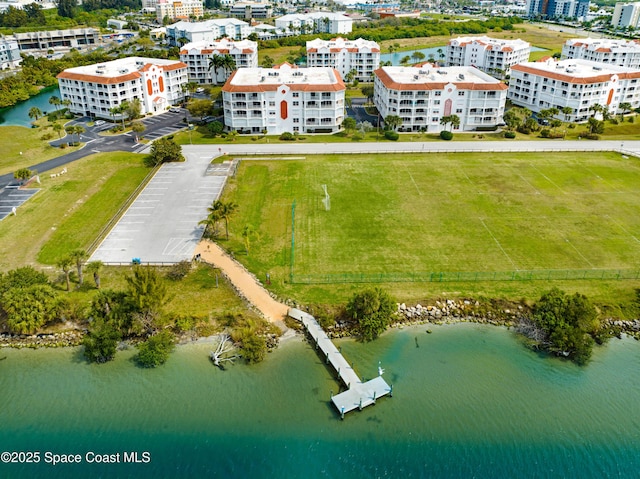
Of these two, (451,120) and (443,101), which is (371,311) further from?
(443,101)

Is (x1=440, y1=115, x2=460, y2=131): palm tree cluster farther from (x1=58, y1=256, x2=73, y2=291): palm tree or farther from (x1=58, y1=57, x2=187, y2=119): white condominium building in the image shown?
(x1=58, y1=256, x2=73, y2=291): palm tree

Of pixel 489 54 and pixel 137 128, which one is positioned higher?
pixel 489 54

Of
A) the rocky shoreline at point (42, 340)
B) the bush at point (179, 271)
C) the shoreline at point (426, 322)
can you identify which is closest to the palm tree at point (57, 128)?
the bush at point (179, 271)

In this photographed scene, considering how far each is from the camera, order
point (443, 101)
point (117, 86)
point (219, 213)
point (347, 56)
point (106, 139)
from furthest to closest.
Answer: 1. point (347, 56)
2. point (117, 86)
3. point (443, 101)
4. point (106, 139)
5. point (219, 213)

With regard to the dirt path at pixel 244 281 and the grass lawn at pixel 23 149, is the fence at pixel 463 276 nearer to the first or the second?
the dirt path at pixel 244 281

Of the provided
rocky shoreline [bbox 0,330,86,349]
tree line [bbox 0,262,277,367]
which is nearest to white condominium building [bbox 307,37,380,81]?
tree line [bbox 0,262,277,367]

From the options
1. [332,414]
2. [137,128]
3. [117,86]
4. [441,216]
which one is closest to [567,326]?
[332,414]
